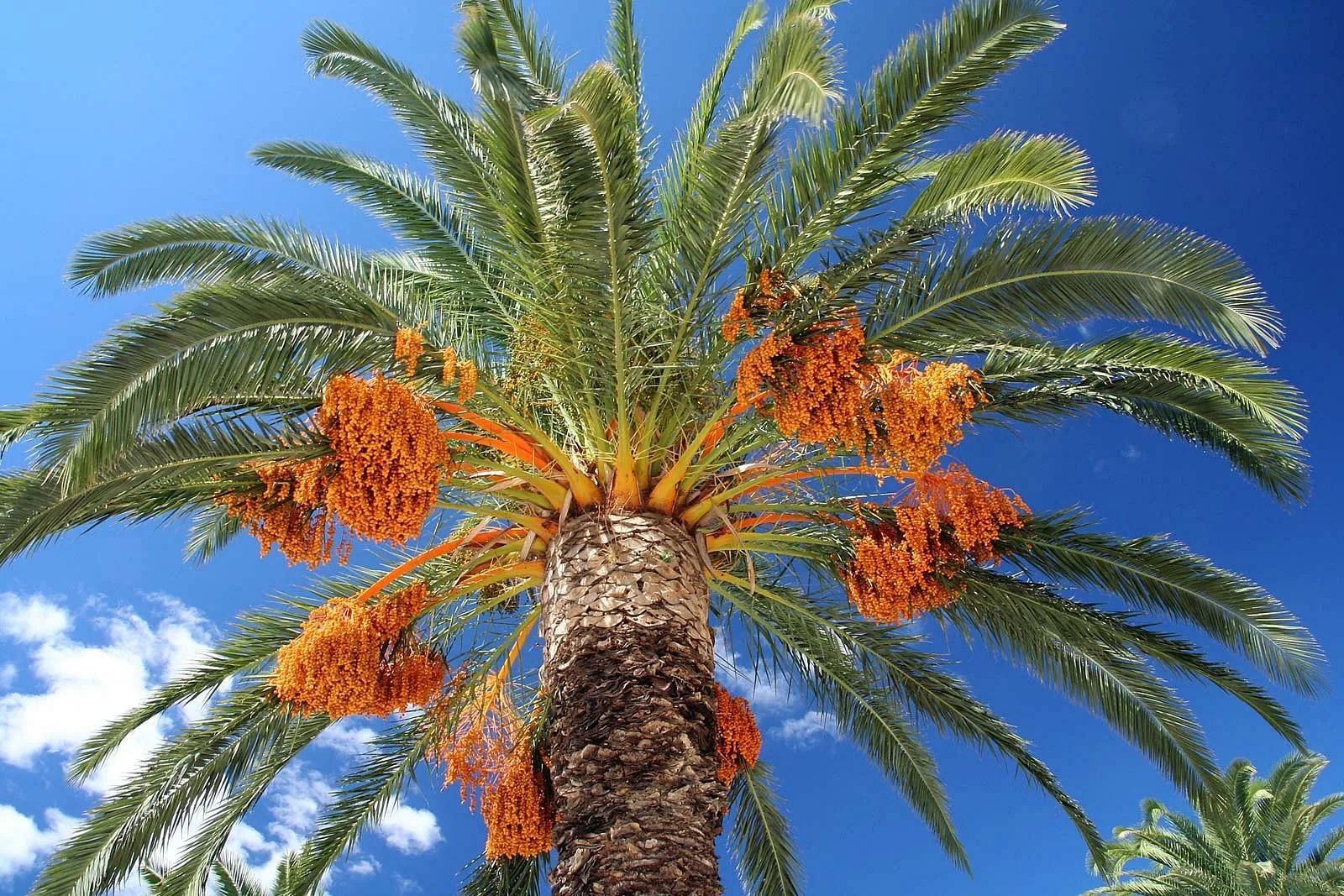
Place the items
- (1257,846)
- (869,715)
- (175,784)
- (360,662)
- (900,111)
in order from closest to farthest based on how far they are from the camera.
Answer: (900,111), (360,662), (175,784), (869,715), (1257,846)

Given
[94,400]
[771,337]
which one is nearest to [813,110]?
[771,337]

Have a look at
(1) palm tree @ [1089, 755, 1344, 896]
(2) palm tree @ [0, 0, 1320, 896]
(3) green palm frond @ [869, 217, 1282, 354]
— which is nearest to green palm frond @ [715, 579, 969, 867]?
(2) palm tree @ [0, 0, 1320, 896]

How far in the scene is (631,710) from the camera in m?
5.70

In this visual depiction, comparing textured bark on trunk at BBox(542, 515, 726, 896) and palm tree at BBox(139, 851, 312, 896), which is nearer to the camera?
textured bark on trunk at BBox(542, 515, 726, 896)

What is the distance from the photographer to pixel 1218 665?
7176 millimetres

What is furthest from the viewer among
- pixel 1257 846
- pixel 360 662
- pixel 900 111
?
pixel 1257 846

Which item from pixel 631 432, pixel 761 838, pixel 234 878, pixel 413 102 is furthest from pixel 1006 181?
pixel 234 878

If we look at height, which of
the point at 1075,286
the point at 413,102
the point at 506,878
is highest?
the point at 413,102

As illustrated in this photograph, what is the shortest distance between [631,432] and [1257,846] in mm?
15360

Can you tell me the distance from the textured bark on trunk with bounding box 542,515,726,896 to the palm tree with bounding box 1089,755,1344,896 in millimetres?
12777

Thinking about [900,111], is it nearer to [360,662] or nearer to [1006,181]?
[1006,181]

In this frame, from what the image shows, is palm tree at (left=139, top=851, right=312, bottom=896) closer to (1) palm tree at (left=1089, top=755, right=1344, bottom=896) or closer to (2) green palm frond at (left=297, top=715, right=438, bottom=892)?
(2) green palm frond at (left=297, top=715, right=438, bottom=892)

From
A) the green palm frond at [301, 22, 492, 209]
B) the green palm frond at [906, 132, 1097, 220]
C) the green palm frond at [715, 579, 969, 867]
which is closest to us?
the green palm frond at [906, 132, 1097, 220]

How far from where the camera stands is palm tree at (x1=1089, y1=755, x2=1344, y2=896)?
15.6m
